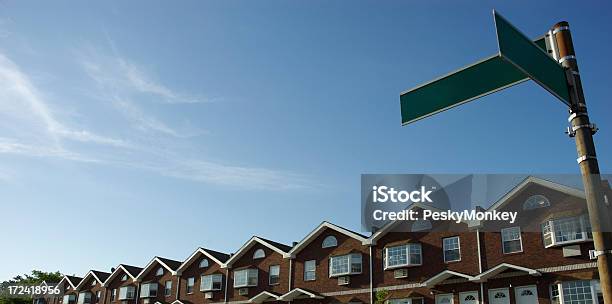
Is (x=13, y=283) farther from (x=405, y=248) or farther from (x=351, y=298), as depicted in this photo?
(x=405, y=248)

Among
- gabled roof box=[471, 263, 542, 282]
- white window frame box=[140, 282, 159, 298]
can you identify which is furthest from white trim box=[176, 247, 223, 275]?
Result: gabled roof box=[471, 263, 542, 282]

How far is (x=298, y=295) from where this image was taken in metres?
36.3

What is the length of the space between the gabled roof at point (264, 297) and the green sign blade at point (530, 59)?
34.3 meters

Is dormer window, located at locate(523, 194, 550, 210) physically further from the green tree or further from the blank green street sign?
the green tree

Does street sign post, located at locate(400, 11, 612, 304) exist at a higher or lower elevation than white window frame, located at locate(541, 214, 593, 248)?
lower

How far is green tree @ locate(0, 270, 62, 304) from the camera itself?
6322 cm

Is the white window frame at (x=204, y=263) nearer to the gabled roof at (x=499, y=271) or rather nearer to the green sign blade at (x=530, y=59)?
the gabled roof at (x=499, y=271)

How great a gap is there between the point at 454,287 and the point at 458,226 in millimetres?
3541

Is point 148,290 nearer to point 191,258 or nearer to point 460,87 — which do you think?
point 191,258

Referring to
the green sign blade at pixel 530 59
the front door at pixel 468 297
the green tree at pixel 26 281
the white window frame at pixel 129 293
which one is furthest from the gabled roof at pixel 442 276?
the green tree at pixel 26 281

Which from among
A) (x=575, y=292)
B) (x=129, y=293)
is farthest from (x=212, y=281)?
(x=575, y=292)

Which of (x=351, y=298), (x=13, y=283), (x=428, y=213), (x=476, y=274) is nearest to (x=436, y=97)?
(x=476, y=274)

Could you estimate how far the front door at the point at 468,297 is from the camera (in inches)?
1138

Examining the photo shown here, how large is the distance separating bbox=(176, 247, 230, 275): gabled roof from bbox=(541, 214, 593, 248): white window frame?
25.3m
